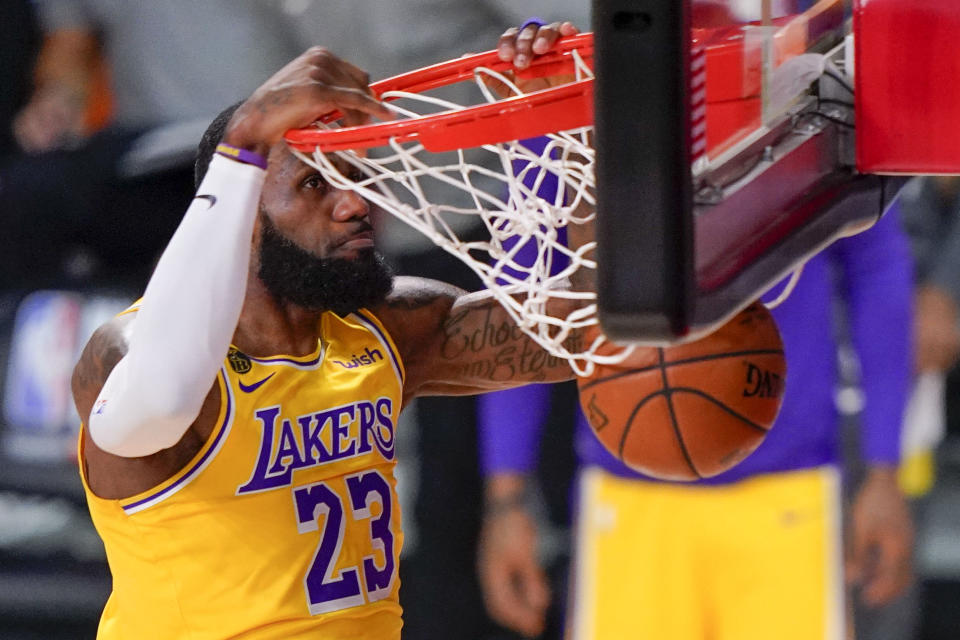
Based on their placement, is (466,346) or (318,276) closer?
(318,276)

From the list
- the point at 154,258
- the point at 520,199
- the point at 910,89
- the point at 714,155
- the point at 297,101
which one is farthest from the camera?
the point at 154,258

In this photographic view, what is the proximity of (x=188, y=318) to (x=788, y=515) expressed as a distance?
1820mm

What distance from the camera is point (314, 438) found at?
2.50 m

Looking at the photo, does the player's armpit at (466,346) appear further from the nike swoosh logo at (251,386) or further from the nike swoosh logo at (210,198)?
the nike swoosh logo at (210,198)

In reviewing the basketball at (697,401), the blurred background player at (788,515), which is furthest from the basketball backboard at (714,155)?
the blurred background player at (788,515)

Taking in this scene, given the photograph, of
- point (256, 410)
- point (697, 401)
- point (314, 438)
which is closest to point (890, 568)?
point (697, 401)

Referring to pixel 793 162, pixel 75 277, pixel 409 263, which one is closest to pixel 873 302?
pixel 409 263

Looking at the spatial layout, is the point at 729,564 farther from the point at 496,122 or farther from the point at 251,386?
the point at 496,122

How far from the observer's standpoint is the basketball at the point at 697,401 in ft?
8.63

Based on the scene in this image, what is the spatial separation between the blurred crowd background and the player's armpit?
1.49 meters

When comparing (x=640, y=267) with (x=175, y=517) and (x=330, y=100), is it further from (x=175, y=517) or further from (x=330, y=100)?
(x=175, y=517)

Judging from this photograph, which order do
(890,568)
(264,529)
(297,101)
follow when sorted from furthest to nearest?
(890,568) < (264,529) < (297,101)

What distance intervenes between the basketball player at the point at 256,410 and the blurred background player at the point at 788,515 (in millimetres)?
1005

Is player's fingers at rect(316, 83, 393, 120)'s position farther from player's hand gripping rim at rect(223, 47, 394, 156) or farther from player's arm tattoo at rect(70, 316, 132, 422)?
player's arm tattoo at rect(70, 316, 132, 422)
